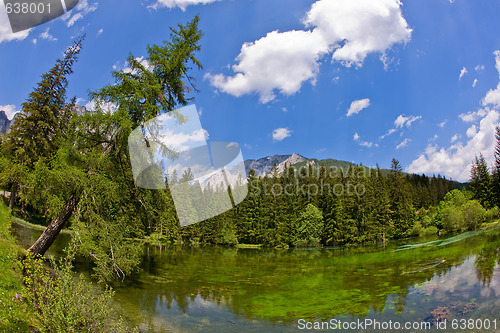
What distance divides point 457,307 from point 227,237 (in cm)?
4953

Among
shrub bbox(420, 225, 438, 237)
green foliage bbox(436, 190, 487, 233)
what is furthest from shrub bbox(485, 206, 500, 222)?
shrub bbox(420, 225, 438, 237)

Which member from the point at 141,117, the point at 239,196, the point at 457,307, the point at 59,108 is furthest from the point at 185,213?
the point at 457,307

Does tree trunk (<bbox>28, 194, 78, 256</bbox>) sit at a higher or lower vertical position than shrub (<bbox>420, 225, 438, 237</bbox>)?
higher

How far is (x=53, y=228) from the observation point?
1178 centimetres

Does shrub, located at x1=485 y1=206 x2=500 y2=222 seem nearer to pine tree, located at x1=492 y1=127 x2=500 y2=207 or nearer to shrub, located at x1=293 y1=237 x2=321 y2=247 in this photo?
pine tree, located at x1=492 y1=127 x2=500 y2=207

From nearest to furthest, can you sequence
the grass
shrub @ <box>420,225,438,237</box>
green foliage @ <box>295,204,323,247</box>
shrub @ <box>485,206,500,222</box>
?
1. the grass
2. shrub @ <box>485,206,500,222</box>
3. green foliage @ <box>295,204,323,247</box>
4. shrub @ <box>420,225,438,237</box>

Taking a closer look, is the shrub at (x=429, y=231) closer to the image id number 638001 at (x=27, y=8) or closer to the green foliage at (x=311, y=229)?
the green foliage at (x=311, y=229)
